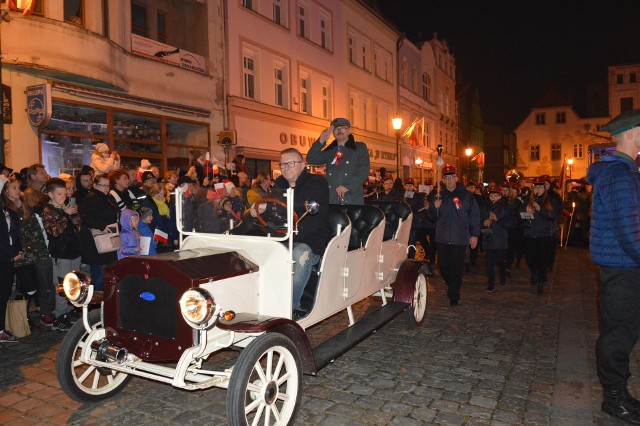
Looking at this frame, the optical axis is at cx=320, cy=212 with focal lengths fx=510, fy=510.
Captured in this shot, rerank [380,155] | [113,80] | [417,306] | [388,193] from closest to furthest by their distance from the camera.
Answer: [417,306], [388,193], [113,80], [380,155]

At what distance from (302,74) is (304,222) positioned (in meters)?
18.5

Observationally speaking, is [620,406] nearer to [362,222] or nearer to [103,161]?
[362,222]

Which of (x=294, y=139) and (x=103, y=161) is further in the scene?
(x=294, y=139)

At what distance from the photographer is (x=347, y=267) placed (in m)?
5.09

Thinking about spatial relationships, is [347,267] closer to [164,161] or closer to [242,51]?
[164,161]

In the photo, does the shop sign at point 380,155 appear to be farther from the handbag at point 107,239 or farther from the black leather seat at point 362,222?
the black leather seat at point 362,222

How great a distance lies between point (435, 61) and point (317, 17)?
20.0 m

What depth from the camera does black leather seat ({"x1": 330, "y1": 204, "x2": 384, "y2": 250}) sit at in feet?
18.9

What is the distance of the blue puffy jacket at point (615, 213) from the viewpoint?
12.3ft

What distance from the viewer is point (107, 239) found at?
676 centimetres

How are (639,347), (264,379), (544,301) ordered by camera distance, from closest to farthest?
(264,379) < (639,347) < (544,301)

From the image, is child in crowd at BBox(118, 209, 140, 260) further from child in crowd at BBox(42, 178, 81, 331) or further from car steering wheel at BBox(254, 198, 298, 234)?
car steering wheel at BBox(254, 198, 298, 234)

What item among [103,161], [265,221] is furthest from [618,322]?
[103,161]

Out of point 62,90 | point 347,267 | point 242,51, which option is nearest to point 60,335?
point 347,267
